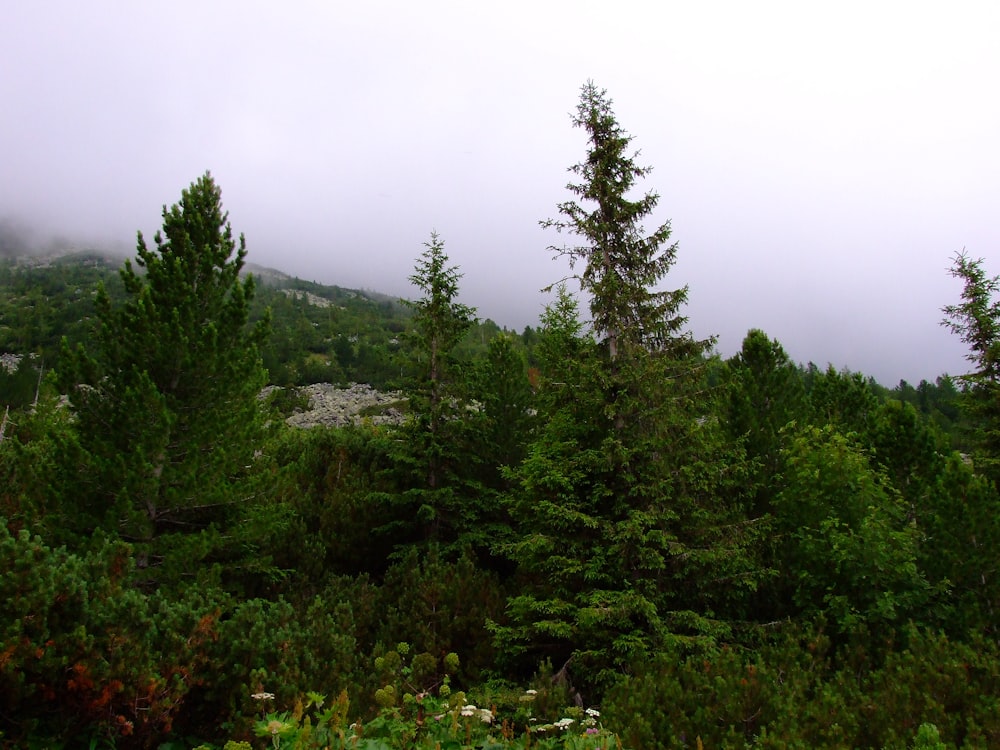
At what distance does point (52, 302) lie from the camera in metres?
93.4

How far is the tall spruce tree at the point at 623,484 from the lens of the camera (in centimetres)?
888

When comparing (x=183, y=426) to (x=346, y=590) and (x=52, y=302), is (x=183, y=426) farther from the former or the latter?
(x=52, y=302)

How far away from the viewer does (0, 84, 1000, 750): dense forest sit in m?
4.49

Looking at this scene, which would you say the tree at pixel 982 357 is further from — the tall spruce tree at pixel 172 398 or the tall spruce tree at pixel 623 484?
the tall spruce tree at pixel 172 398

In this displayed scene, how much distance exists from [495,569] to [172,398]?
9.44 metres

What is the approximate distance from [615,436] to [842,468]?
4.96 metres

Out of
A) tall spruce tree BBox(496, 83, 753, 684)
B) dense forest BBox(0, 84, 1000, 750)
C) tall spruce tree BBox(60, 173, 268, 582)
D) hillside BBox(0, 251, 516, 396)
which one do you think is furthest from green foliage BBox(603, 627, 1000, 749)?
hillside BBox(0, 251, 516, 396)

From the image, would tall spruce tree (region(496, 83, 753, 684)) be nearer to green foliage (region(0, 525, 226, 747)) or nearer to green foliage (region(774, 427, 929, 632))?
green foliage (region(774, 427, 929, 632))

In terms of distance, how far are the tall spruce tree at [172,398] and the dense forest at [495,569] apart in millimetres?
47

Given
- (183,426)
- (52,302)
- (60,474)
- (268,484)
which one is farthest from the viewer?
(52,302)

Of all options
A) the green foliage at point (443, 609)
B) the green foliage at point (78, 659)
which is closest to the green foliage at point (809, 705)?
the green foliage at point (78, 659)

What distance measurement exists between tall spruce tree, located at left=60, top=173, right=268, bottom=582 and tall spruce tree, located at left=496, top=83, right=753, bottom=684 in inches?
212

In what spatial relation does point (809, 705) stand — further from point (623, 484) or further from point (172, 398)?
point (172, 398)

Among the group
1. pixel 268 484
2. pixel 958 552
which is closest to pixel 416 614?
pixel 268 484
